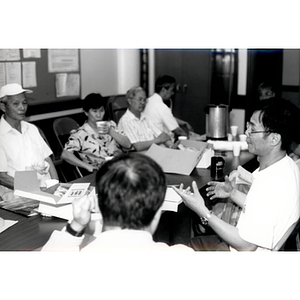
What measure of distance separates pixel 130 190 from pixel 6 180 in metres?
1.62

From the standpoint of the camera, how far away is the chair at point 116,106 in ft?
14.8

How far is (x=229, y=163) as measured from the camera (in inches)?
113

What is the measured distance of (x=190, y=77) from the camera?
5707 mm

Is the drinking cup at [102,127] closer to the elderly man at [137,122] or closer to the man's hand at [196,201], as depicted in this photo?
the elderly man at [137,122]

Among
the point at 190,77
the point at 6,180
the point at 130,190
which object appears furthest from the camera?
the point at 190,77

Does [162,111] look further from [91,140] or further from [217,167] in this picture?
[217,167]

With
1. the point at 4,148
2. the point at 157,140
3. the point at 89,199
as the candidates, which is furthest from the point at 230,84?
the point at 89,199

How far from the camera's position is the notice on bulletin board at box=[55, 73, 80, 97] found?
4.15 m

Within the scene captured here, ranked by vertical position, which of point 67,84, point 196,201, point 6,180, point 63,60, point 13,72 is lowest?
point 6,180

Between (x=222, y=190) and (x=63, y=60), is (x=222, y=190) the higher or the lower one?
the lower one

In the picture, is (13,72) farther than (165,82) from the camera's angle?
No

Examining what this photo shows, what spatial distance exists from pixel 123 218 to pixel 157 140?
2.35 meters

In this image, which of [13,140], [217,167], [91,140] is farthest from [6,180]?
[217,167]
